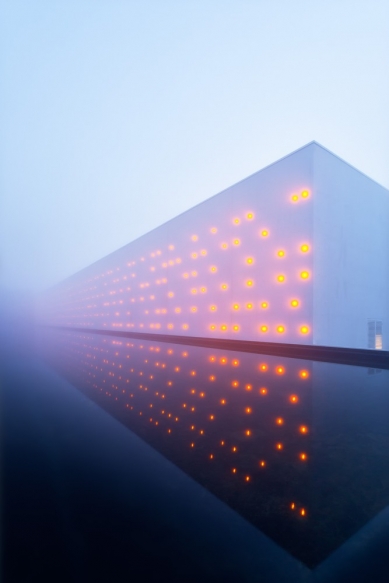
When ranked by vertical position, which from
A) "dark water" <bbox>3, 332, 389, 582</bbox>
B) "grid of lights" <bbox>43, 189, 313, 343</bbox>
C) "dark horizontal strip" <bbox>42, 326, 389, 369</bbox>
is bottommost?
"dark water" <bbox>3, 332, 389, 582</bbox>

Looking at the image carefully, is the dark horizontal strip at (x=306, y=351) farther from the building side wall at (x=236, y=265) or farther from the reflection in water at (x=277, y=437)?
the reflection in water at (x=277, y=437)

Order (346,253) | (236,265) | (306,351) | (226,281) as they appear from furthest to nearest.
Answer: (226,281)
(236,265)
(346,253)
(306,351)

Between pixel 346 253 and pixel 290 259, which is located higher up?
pixel 346 253

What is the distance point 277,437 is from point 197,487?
98cm

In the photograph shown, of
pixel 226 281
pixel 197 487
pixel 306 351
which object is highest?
pixel 226 281

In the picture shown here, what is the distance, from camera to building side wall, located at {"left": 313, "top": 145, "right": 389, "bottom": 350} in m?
7.86

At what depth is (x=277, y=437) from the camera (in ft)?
7.61

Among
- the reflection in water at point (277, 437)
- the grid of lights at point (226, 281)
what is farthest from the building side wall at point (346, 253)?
the reflection in water at point (277, 437)

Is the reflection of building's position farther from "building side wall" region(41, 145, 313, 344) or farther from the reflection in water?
the reflection in water

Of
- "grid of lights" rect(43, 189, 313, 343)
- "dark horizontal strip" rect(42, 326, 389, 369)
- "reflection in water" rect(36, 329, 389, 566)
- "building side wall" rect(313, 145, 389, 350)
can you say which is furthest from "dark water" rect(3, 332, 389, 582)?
"grid of lights" rect(43, 189, 313, 343)

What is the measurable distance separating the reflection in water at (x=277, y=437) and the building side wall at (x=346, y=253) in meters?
3.57

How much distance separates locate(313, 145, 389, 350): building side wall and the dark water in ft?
16.0

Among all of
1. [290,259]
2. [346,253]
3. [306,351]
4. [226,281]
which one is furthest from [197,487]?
[226,281]

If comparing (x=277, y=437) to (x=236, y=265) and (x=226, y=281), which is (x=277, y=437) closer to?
(x=236, y=265)
